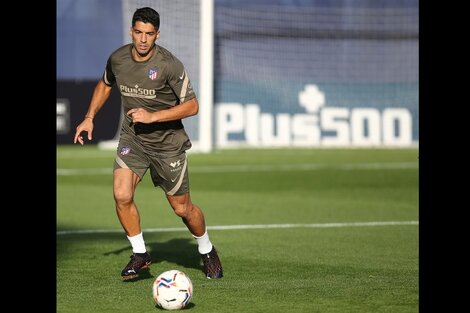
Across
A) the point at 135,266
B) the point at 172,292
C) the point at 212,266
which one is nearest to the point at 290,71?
the point at 212,266

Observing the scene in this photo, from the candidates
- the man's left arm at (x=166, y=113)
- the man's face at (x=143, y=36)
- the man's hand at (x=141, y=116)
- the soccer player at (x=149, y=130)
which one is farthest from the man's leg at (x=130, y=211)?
the man's face at (x=143, y=36)

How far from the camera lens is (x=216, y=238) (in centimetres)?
1165

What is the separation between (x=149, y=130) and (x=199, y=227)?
917 mm

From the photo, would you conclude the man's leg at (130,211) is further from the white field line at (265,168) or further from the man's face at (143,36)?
the white field line at (265,168)

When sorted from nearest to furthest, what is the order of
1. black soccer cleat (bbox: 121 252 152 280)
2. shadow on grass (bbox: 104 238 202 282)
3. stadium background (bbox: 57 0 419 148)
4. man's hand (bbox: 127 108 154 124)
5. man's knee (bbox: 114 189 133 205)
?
1. man's hand (bbox: 127 108 154 124)
2. black soccer cleat (bbox: 121 252 152 280)
3. man's knee (bbox: 114 189 133 205)
4. shadow on grass (bbox: 104 238 202 282)
5. stadium background (bbox: 57 0 419 148)

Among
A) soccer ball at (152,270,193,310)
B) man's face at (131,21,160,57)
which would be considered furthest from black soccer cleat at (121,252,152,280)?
man's face at (131,21,160,57)

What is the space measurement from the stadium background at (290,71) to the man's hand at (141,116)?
71.0 feet

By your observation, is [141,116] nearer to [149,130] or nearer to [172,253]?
[149,130]

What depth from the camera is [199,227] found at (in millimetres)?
8867

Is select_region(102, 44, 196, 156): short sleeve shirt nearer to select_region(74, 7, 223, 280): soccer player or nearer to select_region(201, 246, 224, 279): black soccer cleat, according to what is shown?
select_region(74, 7, 223, 280): soccer player

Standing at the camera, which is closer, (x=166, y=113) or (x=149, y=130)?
(x=166, y=113)

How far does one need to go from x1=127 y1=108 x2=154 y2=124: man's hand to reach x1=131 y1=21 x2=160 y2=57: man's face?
1.78 feet

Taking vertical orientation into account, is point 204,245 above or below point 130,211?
below

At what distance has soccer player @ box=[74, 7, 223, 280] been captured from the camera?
8.52 metres
